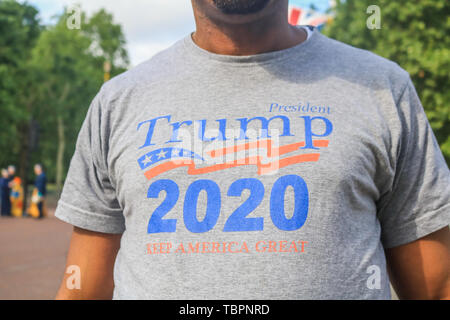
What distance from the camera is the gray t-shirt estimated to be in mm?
1652

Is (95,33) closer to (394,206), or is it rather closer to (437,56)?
(437,56)

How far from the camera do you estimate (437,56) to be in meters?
17.6

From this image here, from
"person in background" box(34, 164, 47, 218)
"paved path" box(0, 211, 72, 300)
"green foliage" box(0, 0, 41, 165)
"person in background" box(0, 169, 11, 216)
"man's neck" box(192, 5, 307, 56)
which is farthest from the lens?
"green foliage" box(0, 0, 41, 165)

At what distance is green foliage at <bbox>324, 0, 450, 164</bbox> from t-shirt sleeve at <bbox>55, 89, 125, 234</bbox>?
17.2 meters

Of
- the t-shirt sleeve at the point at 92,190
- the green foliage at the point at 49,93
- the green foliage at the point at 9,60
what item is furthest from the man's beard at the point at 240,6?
the green foliage at the point at 49,93

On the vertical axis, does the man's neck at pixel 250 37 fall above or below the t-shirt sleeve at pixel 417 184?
above

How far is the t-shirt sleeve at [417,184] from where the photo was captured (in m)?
1.80

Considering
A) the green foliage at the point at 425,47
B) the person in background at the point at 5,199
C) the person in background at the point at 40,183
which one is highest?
the green foliage at the point at 425,47

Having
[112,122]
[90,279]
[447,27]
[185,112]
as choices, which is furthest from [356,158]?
[447,27]

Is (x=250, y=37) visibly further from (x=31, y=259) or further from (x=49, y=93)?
(x=49, y=93)

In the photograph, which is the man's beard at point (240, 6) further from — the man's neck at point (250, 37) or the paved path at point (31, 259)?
the paved path at point (31, 259)

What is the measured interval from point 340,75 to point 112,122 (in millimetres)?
785

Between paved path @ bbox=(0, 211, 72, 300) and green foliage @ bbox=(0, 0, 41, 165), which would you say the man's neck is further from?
green foliage @ bbox=(0, 0, 41, 165)

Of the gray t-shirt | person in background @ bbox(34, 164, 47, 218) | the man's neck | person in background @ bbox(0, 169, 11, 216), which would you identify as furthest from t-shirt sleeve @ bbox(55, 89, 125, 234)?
person in background @ bbox(0, 169, 11, 216)
